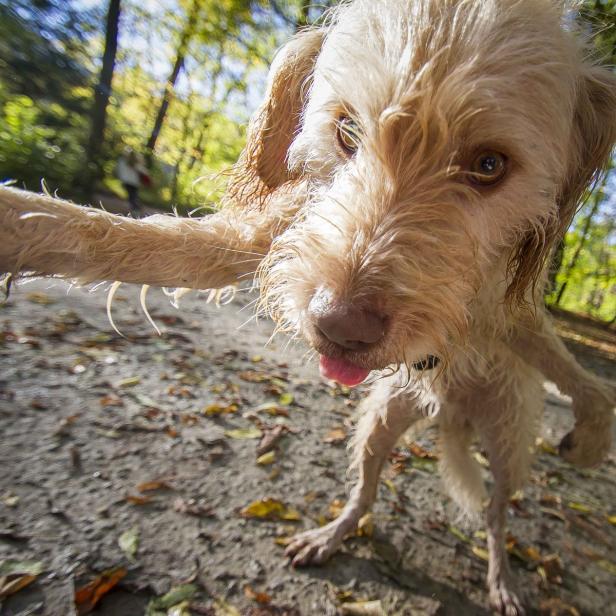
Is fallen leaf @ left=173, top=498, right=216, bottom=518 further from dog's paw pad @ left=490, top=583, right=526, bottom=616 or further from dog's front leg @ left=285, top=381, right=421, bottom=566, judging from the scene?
dog's paw pad @ left=490, top=583, right=526, bottom=616

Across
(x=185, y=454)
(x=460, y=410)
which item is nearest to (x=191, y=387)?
(x=185, y=454)

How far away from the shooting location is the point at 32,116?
9.06 m

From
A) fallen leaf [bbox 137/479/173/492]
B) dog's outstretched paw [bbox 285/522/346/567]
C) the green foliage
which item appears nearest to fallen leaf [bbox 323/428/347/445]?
dog's outstretched paw [bbox 285/522/346/567]

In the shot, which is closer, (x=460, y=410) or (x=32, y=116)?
(x=460, y=410)

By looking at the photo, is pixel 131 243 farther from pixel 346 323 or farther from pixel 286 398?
pixel 286 398

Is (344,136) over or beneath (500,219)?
over

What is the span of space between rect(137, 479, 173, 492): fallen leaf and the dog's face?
A: 151cm

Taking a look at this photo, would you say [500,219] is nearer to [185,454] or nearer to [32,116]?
[185,454]

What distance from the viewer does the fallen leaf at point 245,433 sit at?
3.19 meters

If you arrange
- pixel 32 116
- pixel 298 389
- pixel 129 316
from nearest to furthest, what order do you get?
pixel 298 389 → pixel 129 316 → pixel 32 116

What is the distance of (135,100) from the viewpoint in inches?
570

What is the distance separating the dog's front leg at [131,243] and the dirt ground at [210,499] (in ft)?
2.00

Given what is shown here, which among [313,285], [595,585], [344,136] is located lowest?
[595,585]

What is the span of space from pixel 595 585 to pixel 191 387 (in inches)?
126
